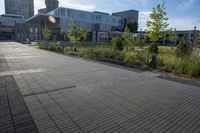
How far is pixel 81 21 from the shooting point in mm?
63750

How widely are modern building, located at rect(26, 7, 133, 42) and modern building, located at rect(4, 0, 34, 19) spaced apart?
299ft

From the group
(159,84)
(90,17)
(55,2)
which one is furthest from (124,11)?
(159,84)

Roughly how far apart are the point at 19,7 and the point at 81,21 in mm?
113757

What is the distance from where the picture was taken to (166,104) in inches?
189

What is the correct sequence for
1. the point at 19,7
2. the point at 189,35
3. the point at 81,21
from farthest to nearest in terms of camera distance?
the point at 19,7 < the point at 189,35 < the point at 81,21

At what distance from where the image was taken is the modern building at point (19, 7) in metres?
141

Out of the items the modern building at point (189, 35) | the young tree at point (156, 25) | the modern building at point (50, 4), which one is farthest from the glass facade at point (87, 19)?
the modern building at point (50, 4)

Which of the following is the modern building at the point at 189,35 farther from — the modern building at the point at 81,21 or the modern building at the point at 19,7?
the modern building at the point at 19,7

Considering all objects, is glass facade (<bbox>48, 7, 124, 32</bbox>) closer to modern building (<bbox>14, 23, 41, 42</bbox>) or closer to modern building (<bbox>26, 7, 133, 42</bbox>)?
modern building (<bbox>26, 7, 133, 42</bbox>)

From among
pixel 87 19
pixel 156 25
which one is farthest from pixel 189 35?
pixel 156 25

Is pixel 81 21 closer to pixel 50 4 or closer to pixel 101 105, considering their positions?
pixel 101 105

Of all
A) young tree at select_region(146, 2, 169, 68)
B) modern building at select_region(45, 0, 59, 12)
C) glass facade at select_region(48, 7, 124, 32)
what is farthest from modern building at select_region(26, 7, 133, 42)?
modern building at select_region(45, 0, 59, 12)

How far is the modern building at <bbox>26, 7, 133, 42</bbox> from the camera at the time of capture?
58906 millimetres

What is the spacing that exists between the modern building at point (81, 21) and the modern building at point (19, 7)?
299ft
